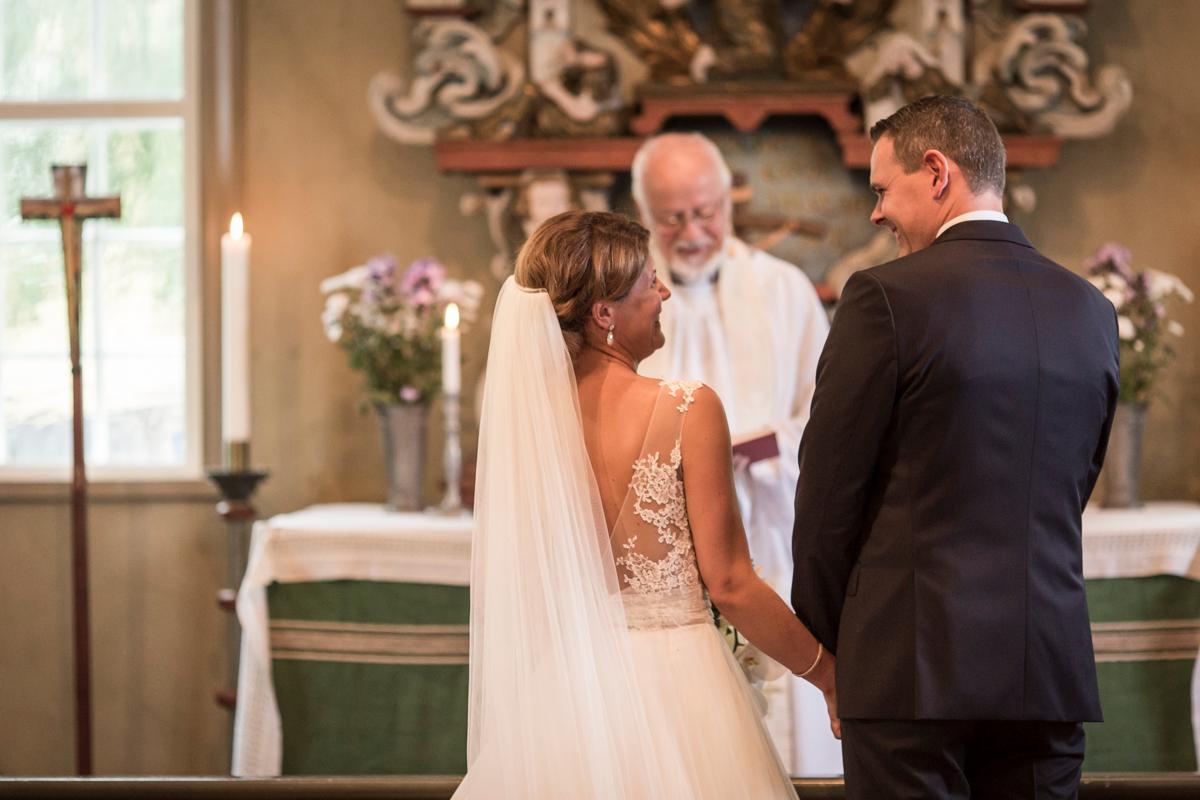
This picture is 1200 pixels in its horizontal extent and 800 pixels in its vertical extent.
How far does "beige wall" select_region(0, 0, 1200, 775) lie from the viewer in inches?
195

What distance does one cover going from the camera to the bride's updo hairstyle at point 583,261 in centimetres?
230

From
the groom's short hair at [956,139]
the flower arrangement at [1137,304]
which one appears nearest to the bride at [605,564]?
the groom's short hair at [956,139]

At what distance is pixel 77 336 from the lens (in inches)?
173

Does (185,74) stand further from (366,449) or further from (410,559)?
(410,559)

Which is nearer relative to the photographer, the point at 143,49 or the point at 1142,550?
the point at 1142,550

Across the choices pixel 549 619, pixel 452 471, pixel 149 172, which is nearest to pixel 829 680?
pixel 549 619

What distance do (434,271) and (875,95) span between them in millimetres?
1695

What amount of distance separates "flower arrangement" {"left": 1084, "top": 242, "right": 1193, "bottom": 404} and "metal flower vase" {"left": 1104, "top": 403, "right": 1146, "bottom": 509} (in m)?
0.05

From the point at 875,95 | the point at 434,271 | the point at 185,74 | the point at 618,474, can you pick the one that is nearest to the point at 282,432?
the point at 434,271

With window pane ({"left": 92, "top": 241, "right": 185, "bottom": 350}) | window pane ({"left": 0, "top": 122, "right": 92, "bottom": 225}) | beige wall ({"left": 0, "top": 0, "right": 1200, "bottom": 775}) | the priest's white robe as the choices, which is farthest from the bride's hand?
window pane ({"left": 0, "top": 122, "right": 92, "bottom": 225})

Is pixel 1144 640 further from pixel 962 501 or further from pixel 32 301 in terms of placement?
pixel 32 301

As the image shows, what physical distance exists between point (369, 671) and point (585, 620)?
6.89 feet

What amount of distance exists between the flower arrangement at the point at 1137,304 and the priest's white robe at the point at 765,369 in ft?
3.52

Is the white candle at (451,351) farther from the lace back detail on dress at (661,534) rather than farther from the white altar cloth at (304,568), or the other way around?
the lace back detail on dress at (661,534)
